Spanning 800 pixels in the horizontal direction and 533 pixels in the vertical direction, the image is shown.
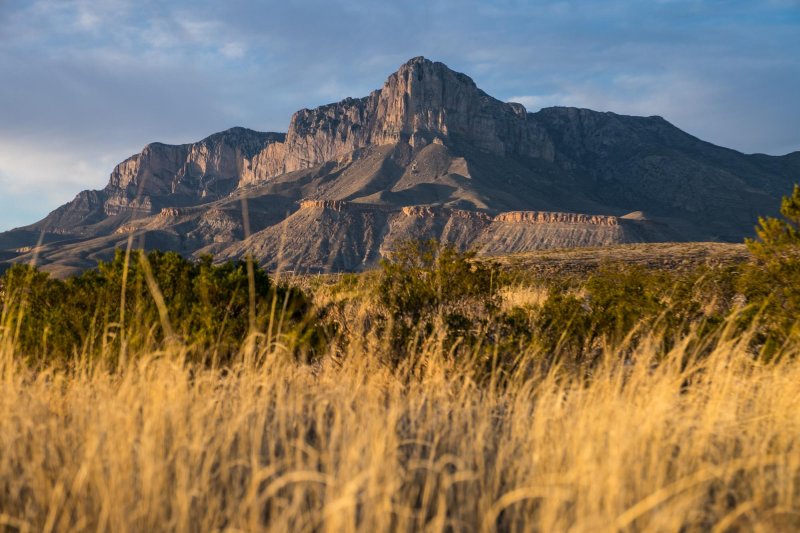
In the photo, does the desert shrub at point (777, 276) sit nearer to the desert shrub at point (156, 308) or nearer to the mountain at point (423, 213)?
the desert shrub at point (156, 308)

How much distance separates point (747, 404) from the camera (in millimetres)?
4273

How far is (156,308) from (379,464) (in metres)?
4.22

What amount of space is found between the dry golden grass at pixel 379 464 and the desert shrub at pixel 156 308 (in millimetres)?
1379

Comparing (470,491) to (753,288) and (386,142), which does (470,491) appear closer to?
(753,288)

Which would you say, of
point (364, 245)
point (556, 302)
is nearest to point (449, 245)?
point (556, 302)

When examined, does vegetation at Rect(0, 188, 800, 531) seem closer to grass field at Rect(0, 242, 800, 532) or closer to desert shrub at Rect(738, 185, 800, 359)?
grass field at Rect(0, 242, 800, 532)

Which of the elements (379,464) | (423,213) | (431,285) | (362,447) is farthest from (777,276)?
(423,213)

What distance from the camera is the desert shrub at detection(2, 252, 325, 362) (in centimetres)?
540

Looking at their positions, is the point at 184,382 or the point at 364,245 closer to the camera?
the point at 184,382

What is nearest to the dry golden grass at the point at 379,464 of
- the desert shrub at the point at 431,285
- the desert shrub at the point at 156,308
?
the desert shrub at the point at 156,308

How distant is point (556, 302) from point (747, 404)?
335 cm

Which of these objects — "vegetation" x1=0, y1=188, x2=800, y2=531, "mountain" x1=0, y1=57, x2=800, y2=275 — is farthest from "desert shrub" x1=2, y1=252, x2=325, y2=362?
"mountain" x1=0, y1=57, x2=800, y2=275

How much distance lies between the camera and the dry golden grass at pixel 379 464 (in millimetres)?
2359

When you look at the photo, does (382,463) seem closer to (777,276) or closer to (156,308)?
(156,308)
